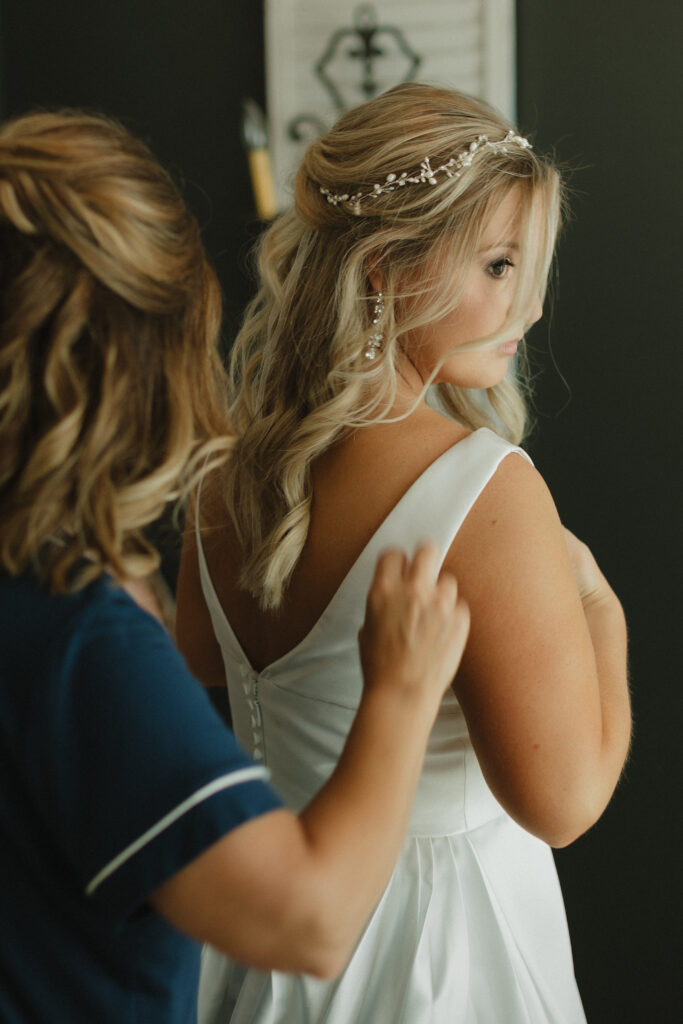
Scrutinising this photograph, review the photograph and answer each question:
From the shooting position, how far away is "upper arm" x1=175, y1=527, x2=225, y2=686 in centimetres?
118

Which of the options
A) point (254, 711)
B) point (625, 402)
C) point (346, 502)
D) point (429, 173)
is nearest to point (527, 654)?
point (346, 502)

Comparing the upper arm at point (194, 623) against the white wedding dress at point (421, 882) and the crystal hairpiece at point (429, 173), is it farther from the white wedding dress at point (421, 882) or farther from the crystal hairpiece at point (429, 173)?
the crystal hairpiece at point (429, 173)

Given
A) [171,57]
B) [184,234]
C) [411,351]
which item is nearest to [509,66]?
[171,57]

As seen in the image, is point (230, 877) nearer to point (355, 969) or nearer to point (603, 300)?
point (355, 969)

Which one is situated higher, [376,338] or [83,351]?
[83,351]

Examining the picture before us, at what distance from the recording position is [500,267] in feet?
3.37

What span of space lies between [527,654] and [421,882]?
33cm

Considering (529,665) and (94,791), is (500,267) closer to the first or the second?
(529,665)

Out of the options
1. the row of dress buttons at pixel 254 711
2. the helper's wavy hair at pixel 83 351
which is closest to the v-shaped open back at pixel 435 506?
the row of dress buttons at pixel 254 711

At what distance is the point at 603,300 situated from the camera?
1.65 meters

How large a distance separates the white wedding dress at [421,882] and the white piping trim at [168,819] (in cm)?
36

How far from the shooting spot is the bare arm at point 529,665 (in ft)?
2.76

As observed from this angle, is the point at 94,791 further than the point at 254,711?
No

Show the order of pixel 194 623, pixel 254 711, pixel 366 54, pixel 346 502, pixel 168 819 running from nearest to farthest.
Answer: pixel 168 819 < pixel 346 502 < pixel 254 711 < pixel 194 623 < pixel 366 54
